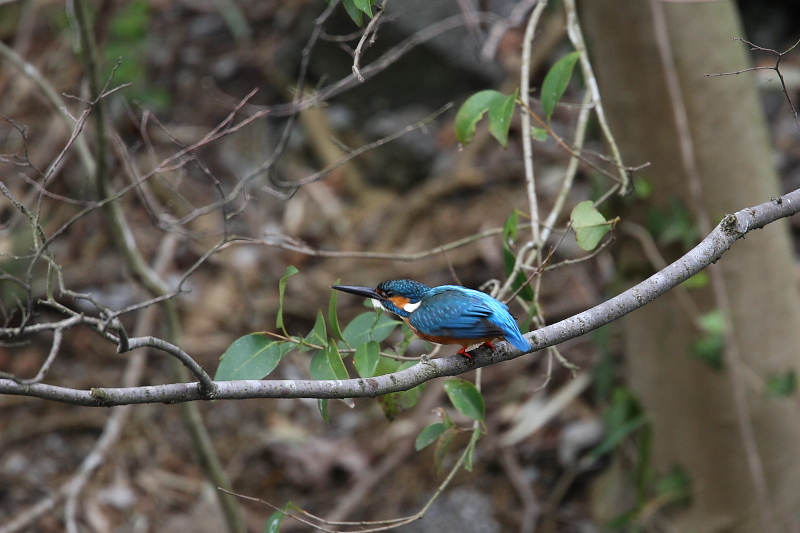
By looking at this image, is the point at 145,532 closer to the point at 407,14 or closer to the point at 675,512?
the point at 675,512

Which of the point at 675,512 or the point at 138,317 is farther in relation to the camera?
the point at 138,317

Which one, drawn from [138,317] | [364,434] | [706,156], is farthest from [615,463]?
[138,317]

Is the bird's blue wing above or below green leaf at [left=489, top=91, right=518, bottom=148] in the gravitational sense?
below

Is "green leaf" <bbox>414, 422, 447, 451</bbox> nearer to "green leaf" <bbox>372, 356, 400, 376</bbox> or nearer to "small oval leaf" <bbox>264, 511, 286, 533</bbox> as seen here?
"green leaf" <bbox>372, 356, 400, 376</bbox>

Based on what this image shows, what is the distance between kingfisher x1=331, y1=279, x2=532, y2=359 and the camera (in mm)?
1869

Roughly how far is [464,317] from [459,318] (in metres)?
0.01

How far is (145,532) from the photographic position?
14.6 ft

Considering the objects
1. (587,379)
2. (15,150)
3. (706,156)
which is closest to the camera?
(706,156)

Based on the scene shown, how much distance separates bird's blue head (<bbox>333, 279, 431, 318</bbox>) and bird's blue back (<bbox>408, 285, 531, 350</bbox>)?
0.12 meters

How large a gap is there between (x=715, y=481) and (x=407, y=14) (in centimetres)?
427

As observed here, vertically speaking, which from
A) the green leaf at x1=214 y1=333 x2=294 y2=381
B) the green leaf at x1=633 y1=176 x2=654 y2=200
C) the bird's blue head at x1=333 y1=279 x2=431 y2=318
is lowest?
the green leaf at x1=214 y1=333 x2=294 y2=381

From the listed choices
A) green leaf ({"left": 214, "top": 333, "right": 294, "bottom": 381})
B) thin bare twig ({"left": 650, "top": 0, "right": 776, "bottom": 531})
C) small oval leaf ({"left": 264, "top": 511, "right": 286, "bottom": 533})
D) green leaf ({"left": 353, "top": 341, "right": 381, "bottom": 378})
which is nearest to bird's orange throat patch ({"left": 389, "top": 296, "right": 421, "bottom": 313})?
green leaf ({"left": 353, "top": 341, "right": 381, "bottom": 378})

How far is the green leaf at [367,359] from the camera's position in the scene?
6.04 ft

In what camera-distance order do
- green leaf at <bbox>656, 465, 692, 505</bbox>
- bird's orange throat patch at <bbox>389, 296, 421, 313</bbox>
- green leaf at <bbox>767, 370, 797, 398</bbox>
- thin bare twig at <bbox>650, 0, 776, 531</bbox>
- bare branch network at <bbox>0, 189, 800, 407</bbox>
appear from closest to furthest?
bare branch network at <bbox>0, 189, 800, 407</bbox>
bird's orange throat patch at <bbox>389, 296, 421, 313</bbox>
thin bare twig at <bbox>650, 0, 776, 531</bbox>
green leaf at <bbox>767, 370, 797, 398</bbox>
green leaf at <bbox>656, 465, 692, 505</bbox>
